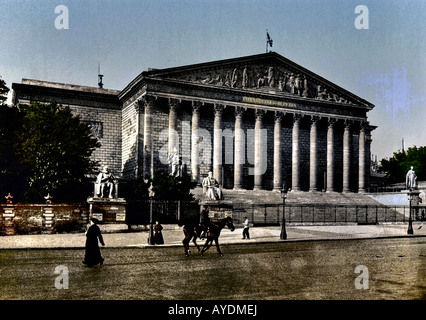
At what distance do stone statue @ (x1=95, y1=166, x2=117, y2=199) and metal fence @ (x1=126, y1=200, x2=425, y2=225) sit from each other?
2681 mm

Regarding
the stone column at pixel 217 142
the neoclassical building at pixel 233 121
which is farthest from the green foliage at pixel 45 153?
the stone column at pixel 217 142

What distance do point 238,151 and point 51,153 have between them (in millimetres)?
22359

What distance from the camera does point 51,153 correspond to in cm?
3378

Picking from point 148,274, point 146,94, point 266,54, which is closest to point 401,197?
point 266,54

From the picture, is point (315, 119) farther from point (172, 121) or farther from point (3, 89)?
point (3, 89)

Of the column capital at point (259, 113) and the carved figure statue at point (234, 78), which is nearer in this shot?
the carved figure statue at point (234, 78)

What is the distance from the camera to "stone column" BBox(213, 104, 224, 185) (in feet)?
159

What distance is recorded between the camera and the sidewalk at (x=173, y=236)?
22.2 m

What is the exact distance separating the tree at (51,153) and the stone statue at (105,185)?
24.3 ft

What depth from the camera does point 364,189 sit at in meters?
56.8

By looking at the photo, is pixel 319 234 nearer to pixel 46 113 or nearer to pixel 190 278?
pixel 190 278

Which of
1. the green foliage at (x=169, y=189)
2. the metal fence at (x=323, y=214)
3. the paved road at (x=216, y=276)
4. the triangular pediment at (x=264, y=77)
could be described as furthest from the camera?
the triangular pediment at (x=264, y=77)

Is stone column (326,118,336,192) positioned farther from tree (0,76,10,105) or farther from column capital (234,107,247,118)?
tree (0,76,10,105)

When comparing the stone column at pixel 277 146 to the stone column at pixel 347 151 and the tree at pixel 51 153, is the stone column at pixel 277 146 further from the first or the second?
the tree at pixel 51 153
